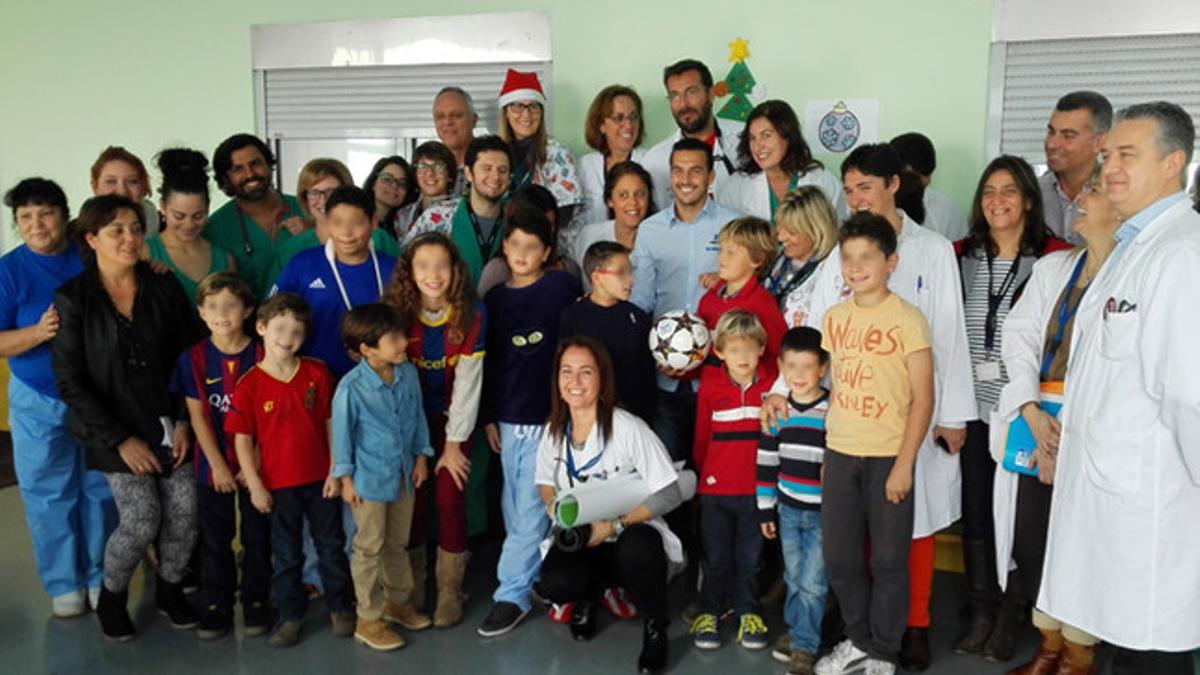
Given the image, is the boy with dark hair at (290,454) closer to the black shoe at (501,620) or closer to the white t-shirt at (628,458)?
the black shoe at (501,620)

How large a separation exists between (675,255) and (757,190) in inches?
22.4

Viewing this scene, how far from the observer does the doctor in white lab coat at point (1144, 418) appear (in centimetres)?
217

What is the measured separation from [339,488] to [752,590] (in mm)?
1482

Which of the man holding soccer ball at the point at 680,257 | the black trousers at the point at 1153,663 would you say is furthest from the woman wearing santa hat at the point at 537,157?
the black trousers at the point at 1153,663

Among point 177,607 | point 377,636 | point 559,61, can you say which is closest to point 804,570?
point 377,636

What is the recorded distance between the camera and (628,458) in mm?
3221

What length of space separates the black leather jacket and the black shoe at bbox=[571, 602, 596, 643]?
1548 mm

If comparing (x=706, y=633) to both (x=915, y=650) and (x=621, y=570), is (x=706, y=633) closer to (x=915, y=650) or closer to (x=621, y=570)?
(x=621, y=570)

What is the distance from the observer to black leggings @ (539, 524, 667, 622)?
316 centimetres

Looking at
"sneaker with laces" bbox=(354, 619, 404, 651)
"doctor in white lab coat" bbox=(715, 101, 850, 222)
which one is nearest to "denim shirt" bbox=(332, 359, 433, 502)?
"sneaker with laces" bbox=(354, 619, 404, 651)

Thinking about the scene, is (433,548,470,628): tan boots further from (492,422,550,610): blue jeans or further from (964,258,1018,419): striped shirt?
(964,258,1018,419): striped shirt

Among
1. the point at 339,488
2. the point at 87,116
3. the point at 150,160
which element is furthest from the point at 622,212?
the point at 87,116

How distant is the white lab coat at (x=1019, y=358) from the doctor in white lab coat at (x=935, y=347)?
134 mm

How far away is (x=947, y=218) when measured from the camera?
4.22 meters
